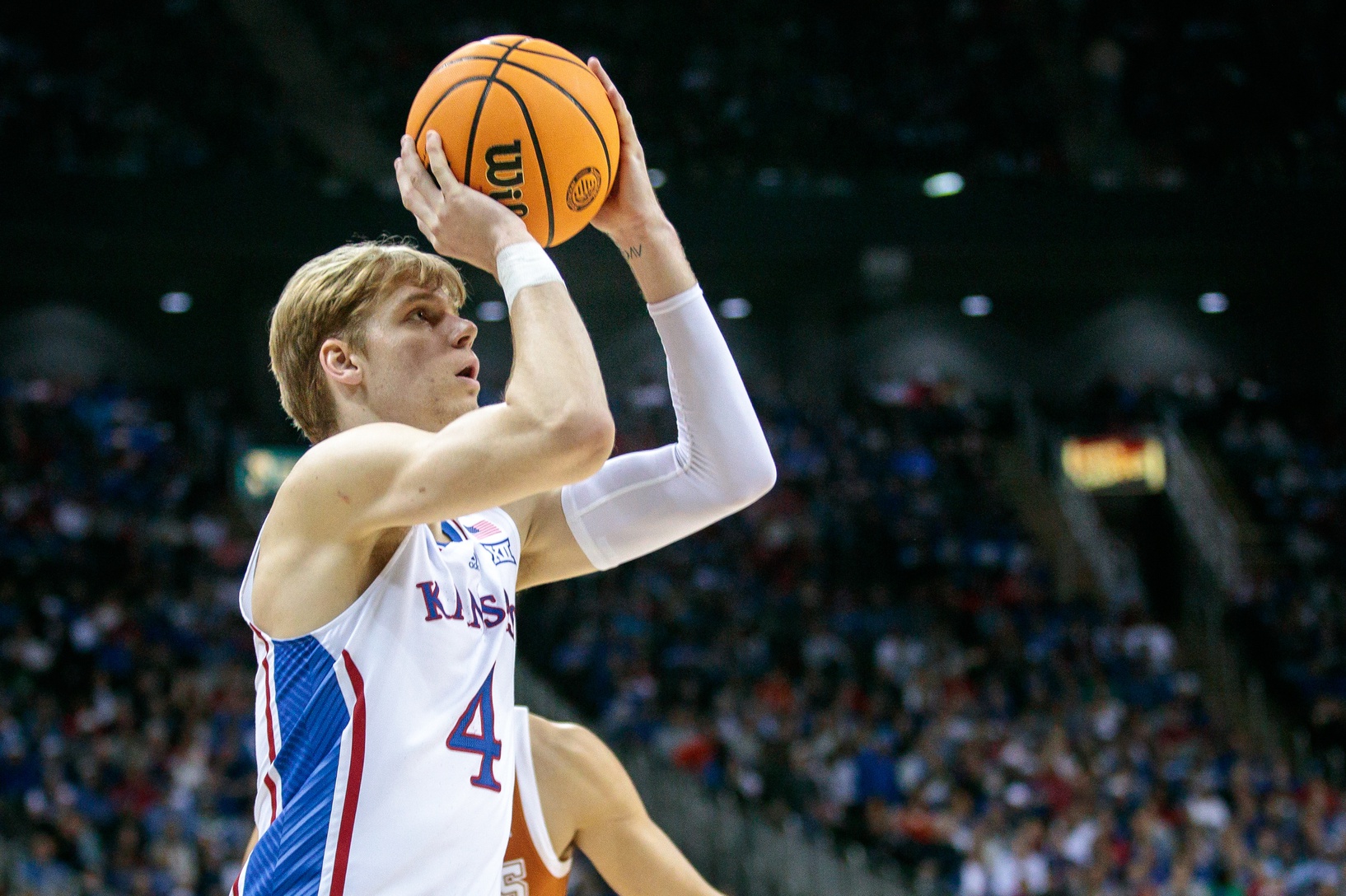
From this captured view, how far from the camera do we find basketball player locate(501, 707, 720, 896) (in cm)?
302

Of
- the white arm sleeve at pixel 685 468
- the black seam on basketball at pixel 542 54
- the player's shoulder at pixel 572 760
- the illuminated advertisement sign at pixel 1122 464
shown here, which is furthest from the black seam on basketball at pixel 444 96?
the illuminated advertisement sign at pixel 1122 464

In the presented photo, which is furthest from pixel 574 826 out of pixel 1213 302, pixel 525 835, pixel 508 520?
pixel 1213 302

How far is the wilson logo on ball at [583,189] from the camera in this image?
2451mm

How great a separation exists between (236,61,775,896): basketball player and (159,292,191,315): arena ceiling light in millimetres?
19774

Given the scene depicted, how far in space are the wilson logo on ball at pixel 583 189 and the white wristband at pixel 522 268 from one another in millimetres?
286

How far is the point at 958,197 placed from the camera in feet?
64.4

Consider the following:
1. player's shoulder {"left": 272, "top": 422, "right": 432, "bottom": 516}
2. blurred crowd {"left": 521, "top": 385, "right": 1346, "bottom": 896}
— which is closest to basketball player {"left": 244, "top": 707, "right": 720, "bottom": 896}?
player's shoulder {"left": 272, "top": 422, "right": 432, "bottom": 516}

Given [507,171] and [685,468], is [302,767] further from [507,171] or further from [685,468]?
[507,171]

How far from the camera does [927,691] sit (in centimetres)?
1451

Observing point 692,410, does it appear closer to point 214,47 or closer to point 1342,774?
point 1342,774

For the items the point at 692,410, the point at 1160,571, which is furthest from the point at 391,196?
the point at 692,410

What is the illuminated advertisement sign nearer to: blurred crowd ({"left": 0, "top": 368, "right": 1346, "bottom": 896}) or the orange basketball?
blurred crowd ({"left": 0, "top": 368, "right": 1346, "bottom": 896})

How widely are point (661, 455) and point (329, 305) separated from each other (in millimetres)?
713

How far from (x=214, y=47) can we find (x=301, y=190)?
2.64 meters
